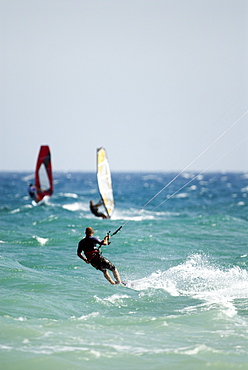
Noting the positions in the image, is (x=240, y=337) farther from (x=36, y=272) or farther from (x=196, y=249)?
(x=196, y=249)

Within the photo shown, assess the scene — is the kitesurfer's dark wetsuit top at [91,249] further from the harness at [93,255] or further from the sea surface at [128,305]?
the sea surface at [128,305]

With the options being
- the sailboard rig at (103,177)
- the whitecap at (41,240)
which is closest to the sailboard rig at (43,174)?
the sailboard rig at (103,177)

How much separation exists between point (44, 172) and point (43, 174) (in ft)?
0.94

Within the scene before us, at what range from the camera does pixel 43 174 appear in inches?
1121

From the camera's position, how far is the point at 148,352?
6.51m

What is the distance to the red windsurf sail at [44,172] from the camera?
27812 mm

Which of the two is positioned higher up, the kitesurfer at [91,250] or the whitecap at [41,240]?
the kitesurfer at [91,250]

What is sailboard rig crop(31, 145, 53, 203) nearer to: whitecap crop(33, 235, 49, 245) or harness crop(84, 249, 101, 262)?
whitecap crop(33, 235, 49, 245)

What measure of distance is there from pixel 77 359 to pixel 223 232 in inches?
525

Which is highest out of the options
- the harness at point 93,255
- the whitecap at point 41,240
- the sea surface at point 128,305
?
the harness at point 93,255

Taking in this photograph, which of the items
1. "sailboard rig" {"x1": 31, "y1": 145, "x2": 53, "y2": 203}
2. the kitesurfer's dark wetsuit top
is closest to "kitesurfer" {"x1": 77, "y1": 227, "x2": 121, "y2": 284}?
the kitesurfer's dark wetsuit top

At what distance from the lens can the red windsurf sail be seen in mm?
27812

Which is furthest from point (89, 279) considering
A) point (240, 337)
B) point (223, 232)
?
point (223, 232)

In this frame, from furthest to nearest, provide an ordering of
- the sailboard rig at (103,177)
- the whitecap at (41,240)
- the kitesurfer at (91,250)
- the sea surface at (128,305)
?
1. the sailboard rig at (103,177)
2. the whitecap at (41,240)
3. the kitesurfer at (91,250)
4. the sea surface at (128,305)
